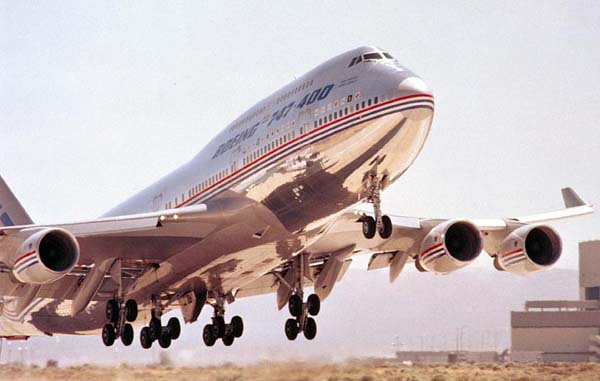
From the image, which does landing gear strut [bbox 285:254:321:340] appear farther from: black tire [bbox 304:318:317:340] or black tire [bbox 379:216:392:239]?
black tire [bbox 379:216:392:239]

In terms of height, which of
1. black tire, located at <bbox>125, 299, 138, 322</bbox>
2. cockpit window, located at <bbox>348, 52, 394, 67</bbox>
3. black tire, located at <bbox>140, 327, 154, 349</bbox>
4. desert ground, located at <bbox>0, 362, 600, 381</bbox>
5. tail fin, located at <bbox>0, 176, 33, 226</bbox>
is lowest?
desert ground, located at <bbox>0, 362, 600, 381</bbox>

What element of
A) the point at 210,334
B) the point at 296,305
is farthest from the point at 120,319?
the point at 296,305

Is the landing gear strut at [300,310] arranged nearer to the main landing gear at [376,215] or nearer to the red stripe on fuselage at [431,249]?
the red stripe on fuselage at [431,249]

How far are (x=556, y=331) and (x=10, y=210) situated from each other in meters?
54.2

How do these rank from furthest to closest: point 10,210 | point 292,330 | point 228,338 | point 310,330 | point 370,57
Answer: point 10,210 → point 228,338 → point 292,330 → point 310,330 → point 370,57

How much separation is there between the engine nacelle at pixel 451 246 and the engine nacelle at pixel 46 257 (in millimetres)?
10945

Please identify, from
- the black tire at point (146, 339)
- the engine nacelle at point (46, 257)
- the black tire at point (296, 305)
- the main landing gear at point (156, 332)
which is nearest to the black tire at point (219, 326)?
the main landing gear at point (156, 332)

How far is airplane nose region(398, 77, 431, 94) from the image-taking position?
22453mm

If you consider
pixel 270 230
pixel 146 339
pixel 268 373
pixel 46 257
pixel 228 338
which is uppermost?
pixel 270 230

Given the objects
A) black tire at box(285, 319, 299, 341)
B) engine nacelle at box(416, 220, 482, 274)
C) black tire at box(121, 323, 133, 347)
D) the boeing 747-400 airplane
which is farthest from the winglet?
black tire at box(121, 323, 133, 347)

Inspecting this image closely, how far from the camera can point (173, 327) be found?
3334cm

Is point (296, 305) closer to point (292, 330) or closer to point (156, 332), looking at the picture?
point (292, 330)

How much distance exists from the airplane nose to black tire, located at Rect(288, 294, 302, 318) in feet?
35.4

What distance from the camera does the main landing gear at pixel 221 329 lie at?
33.6 m
